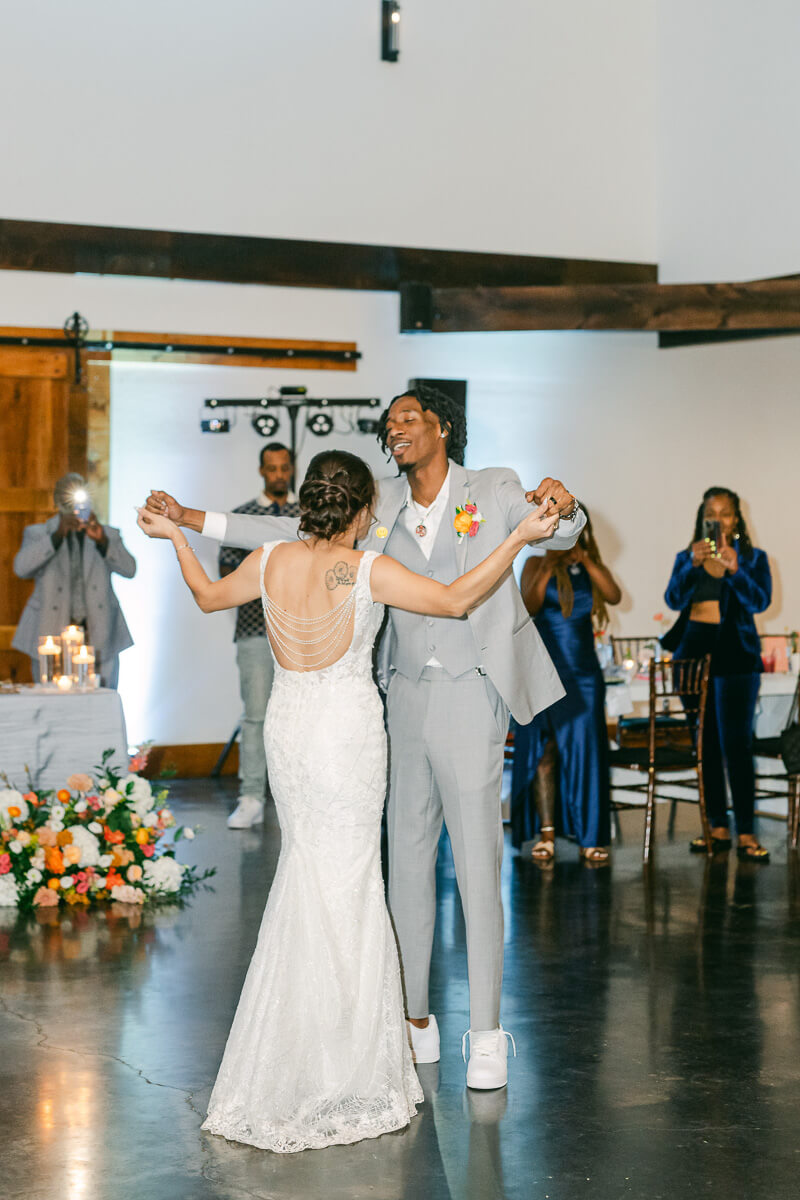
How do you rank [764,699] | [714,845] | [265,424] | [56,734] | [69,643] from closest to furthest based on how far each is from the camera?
1. [56,734]
2. [69,643]
3. [714,845]
4. [764,699]
5. [265,424]

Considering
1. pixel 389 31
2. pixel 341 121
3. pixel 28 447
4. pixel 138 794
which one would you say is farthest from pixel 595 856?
pixel 389 31

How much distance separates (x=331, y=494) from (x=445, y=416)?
1.76 ft

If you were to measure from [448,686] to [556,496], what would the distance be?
2.38 ft

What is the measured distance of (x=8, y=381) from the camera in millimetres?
9180

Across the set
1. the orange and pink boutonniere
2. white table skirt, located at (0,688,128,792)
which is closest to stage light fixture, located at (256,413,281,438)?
white table skirt, located at (0,688,128,792)

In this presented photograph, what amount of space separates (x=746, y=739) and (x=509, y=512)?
3.84 meters

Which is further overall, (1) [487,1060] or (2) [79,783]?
(2) [79,783]

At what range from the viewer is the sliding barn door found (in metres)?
9.20

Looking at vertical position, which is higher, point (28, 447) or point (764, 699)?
point (28, 447)

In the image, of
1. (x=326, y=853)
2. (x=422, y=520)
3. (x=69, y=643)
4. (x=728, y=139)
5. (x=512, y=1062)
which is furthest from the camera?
(x=728, y=139)

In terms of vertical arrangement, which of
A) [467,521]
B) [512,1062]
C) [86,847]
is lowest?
[512,1062]

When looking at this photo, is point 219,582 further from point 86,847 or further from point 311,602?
point 86,847

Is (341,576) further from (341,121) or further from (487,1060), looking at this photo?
(341,121)

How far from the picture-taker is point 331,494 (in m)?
3.63
